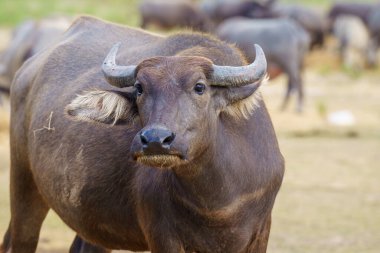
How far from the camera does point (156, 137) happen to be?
15.8ft

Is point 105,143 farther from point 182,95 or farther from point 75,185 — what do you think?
point 182,95

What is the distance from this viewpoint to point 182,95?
512cm

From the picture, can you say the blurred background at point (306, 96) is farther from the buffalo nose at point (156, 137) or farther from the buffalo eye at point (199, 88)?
the buffalo nose at point (156, 137)

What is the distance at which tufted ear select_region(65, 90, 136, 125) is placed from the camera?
17.8 ft

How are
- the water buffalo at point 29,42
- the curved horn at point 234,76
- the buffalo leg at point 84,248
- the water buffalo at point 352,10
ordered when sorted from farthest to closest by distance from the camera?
the water buffalo at point 352,10, the water buffalo at point 29,42, the buffalo leg at point 84,248, the curved horn at point 234,76

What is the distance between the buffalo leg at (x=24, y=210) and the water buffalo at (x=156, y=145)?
0.03 metres

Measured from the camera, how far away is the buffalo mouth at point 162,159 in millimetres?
4887

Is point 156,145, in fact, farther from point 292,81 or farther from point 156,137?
point 292,81

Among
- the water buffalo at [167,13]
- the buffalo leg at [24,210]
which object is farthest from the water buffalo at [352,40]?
the buffalo leg at [24,210]

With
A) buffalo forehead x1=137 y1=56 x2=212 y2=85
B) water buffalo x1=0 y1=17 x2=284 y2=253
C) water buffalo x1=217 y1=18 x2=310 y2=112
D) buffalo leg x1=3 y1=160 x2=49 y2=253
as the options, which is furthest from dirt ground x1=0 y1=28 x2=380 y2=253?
buffalo leg x1=3 y1=160 x2=49 y2=253

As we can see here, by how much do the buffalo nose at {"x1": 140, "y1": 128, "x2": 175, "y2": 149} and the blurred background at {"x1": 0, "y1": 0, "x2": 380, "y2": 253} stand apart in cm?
349

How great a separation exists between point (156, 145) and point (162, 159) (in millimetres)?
110

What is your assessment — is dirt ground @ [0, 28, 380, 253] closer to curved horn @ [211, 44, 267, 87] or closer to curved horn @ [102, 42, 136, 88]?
curved horn @ [211, 44, 267, 87]

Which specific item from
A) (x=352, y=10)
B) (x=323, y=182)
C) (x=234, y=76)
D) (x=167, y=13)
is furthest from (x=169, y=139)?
(x=167, y=13)
